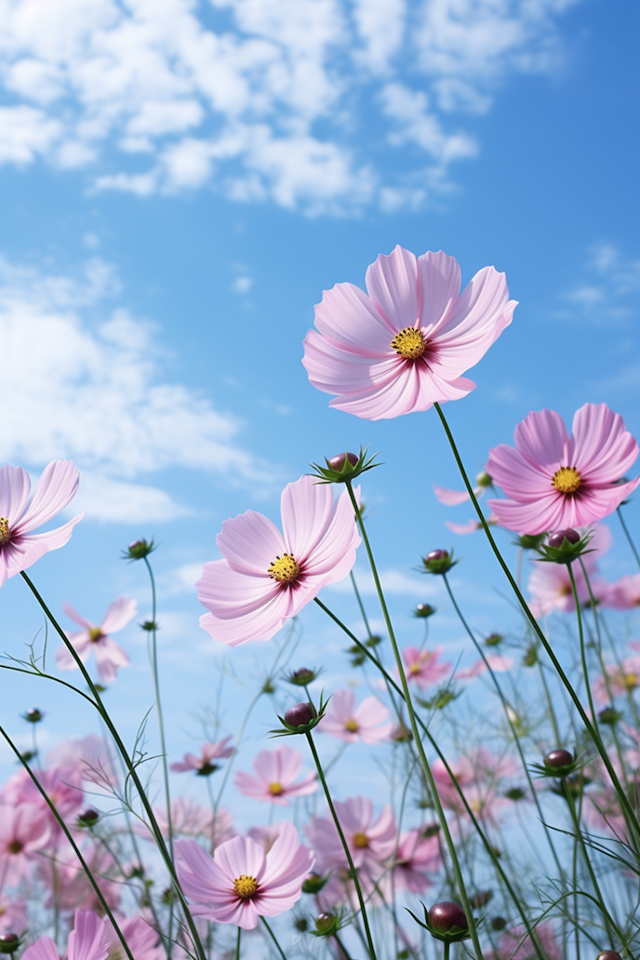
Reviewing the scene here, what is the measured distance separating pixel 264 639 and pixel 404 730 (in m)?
1.12

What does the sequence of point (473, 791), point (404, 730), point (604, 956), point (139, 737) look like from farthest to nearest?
point (473, 791)
point (404, 730)
point (139, 737)
point (604, 956)

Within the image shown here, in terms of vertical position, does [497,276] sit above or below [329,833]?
above

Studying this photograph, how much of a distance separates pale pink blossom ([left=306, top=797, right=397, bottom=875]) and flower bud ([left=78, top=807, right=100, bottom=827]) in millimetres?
583

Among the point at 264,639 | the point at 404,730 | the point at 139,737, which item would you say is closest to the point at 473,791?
the point at 404,730

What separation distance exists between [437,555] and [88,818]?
0.90m

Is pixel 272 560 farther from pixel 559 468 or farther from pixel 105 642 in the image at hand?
pixel 105 642

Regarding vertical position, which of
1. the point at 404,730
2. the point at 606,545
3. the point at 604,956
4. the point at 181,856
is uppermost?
the point at 606,545

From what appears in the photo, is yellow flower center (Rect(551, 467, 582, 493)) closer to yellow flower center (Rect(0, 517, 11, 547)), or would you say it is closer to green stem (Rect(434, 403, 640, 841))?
green stem (Rect(434, 403, 640, 841))

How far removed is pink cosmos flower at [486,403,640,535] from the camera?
121 centimetres

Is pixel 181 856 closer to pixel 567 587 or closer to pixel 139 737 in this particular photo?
pixel 139 737

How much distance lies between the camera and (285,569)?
1.14 meters

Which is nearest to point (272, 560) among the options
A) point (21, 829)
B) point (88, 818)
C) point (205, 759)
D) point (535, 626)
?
point (535, 626)

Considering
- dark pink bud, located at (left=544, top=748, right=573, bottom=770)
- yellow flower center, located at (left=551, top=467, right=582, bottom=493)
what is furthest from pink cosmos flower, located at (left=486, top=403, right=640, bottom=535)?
dark pink bud, located at (left=544, top=748, right=573, bottom=770)

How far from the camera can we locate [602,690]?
297cm
